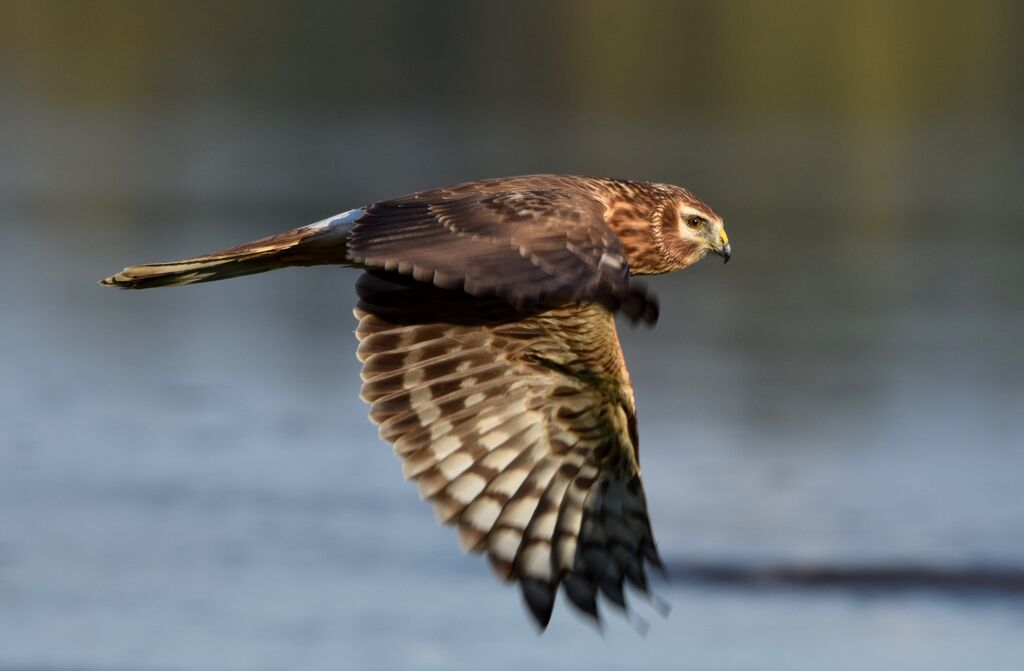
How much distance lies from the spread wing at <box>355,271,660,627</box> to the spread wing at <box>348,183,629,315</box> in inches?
23.9

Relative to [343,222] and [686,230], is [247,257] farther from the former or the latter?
[686,230]

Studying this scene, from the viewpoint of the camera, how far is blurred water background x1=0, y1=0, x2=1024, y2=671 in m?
12.3

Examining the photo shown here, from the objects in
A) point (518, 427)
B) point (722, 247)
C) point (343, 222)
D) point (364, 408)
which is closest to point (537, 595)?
point (518, 427)

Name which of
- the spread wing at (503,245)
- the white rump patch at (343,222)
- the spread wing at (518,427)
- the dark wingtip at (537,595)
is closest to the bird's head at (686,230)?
the spread wing at (518,427)

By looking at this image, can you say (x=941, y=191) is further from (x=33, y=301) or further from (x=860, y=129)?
(x=33, y=301)

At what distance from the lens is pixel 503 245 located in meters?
6.26

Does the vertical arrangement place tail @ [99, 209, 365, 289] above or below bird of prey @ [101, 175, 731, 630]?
above

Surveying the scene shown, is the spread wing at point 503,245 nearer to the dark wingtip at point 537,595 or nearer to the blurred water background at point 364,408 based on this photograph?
the dark wingtip at point 537,595

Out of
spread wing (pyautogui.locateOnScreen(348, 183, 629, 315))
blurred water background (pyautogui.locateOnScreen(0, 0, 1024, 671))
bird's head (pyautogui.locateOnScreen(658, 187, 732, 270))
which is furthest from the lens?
blurred water background (pyautogui.locateOnScreen(0, 0, 1024, 671))

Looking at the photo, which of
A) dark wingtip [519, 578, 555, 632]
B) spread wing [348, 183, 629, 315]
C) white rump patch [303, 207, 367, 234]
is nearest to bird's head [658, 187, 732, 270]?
spread wing [348, 183, 629, 315]

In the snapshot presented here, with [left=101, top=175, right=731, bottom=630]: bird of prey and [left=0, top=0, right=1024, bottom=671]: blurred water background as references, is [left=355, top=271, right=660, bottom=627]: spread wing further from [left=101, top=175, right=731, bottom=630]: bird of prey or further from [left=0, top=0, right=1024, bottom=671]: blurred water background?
[left=0, top=0, right=1024, bottom=671]: blurred water background

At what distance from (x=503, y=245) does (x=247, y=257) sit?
1.16 meters

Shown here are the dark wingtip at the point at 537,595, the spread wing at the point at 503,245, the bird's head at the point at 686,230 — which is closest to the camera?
the spread wing at the point at 503,245

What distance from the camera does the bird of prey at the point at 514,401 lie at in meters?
7.22
